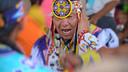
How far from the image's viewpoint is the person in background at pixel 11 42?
1565mm

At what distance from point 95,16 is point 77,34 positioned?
0.70 meters

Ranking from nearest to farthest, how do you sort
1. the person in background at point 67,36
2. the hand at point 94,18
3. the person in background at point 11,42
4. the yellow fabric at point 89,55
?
1. the person in background at point 11,42
2. the yellow fabric at point 89,55
3. the person in background at point 67,36
4. the hand at point 94,18

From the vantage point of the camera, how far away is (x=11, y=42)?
158 centimetres

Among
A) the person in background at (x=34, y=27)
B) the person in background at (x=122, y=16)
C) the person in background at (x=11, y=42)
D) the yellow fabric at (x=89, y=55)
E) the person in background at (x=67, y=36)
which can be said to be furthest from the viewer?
the person in background at (x=122, y=16)

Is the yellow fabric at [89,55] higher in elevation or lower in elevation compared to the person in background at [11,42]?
lower

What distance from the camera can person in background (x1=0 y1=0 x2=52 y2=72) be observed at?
157 centimetres

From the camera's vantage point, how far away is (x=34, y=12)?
253 cm

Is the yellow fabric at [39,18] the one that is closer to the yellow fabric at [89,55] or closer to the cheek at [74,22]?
the cheek at [74,22]

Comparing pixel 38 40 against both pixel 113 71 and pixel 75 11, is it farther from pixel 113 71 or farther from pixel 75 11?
pixel 113 71

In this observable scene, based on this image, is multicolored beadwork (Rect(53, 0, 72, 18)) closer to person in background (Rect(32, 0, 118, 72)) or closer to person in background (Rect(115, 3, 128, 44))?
person in background (Rect(32, 0, 118, 72))

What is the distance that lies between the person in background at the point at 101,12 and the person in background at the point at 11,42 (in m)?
1.42

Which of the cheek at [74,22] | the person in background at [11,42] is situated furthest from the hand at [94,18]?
the person in background at [11,42]

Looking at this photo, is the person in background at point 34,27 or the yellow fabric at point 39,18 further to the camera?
the yellow fabric at point 39,18

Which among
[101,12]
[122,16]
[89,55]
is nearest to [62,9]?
[89,55]
